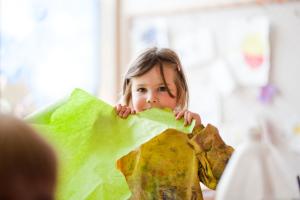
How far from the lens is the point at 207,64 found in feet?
6.58

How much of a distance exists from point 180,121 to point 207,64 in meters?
1.13

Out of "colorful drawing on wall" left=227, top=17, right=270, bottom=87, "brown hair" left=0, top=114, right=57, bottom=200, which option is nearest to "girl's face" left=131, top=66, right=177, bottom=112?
"brown hair" left=0, top=114, right=57, bottom=200

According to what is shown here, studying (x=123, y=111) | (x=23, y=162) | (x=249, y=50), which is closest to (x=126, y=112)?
(x=123, y=111)

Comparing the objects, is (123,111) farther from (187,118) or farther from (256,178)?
(256,178)

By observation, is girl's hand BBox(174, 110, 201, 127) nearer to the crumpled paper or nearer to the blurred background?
the crumpled paper

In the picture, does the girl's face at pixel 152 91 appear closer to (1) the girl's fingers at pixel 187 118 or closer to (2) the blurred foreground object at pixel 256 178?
(1) the girl's fingers at pixel 187 118

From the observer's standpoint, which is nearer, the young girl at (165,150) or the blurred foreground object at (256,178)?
the young girl at (165,150)

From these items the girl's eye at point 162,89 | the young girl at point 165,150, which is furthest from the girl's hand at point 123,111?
Answer: the girl's eye at point 162,89

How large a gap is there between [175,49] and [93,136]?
3.98 ft

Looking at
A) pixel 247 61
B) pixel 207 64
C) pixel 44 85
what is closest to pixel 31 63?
pixel 44 85

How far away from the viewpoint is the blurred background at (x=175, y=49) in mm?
1880

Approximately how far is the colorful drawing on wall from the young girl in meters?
0.94

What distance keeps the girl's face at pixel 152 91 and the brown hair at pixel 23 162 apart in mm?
578

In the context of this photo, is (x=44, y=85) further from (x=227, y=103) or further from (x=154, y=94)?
(x=154, y=94)
